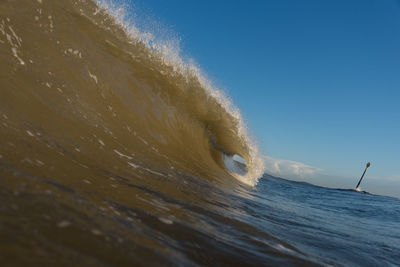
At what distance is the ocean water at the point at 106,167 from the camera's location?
1.39 meters

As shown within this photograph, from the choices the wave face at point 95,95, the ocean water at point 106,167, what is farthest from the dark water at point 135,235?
the wave face at point 95,95

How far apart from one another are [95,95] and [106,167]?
2385 millimetres

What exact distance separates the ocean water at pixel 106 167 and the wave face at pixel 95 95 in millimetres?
24

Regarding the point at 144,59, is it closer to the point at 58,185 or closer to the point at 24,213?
the point at 58,185

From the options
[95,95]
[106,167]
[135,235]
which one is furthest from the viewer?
[95,95]

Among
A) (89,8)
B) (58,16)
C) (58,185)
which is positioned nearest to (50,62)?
(58,16)

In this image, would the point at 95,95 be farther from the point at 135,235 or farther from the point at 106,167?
the point at 135,235

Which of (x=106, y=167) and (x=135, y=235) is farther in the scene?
(x=106, y=167)

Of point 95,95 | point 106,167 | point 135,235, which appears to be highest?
point 95,95

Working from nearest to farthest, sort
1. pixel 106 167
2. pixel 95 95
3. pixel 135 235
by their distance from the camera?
pixel 135 235
pixel 106 167
pixel 95 95

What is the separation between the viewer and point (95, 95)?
16.5 feet

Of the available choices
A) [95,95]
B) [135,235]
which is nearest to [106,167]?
[135,235]

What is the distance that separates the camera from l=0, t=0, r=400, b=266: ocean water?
139cm

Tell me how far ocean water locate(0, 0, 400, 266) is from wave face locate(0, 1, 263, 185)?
2 centimetres
